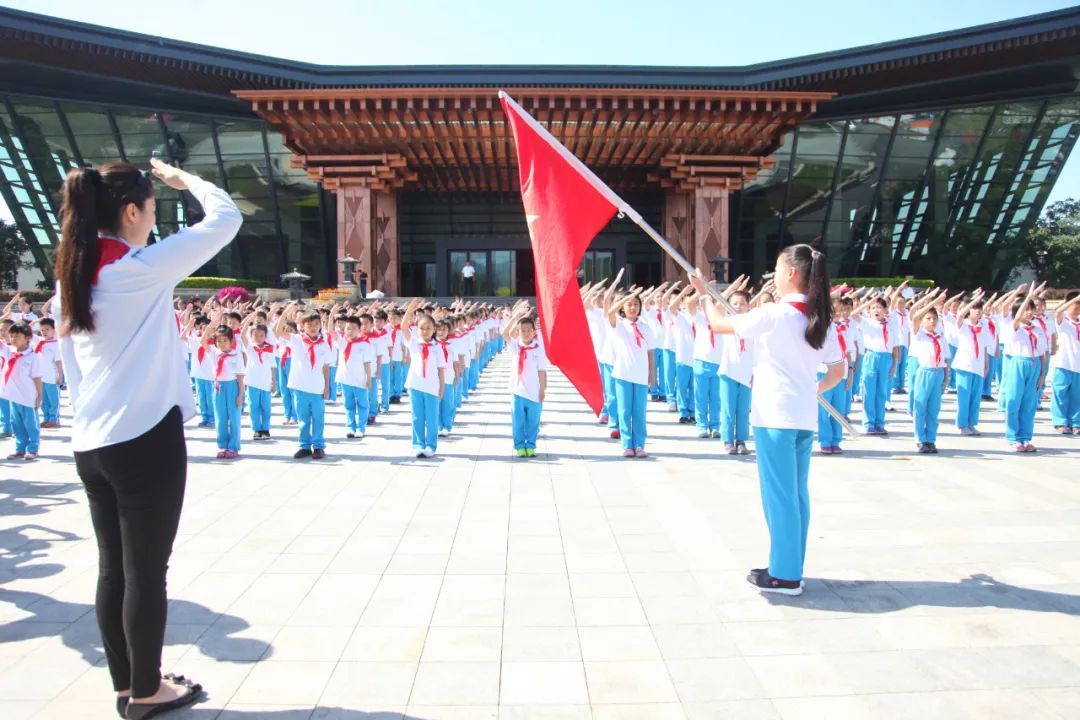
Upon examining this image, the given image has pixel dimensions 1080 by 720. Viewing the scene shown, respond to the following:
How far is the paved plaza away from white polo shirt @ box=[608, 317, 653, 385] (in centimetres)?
121

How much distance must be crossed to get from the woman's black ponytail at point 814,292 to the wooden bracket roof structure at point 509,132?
2012 cm

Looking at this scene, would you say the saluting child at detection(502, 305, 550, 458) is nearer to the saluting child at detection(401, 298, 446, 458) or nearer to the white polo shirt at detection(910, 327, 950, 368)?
the saluting child at detection(401, 298, 446, 458)

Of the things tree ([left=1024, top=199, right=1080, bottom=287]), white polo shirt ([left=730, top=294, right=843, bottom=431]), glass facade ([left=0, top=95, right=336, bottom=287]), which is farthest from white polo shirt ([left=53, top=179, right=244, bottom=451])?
tree ([left=1024, top=199, right=1080, bottom=287])

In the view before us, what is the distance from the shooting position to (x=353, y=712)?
125 inches

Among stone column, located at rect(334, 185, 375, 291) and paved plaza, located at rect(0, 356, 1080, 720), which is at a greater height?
stone column, located at rect(334, 185, 375, 291)

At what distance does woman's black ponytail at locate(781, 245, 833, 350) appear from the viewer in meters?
4.40

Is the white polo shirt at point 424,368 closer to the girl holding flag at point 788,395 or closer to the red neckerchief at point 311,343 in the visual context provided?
the red neckerchief at point 311,343

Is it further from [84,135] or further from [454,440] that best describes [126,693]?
[84,135]

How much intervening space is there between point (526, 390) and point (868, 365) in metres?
4.85

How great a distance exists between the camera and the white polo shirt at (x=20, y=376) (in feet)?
29.3

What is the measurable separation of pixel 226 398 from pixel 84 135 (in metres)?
27.4

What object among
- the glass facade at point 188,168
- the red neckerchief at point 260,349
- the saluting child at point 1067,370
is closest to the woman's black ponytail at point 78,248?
the red neckerchief at point 260,349

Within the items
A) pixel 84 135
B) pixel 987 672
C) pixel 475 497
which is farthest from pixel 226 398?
pixel 84 135

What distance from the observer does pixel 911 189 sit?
32188 mm
